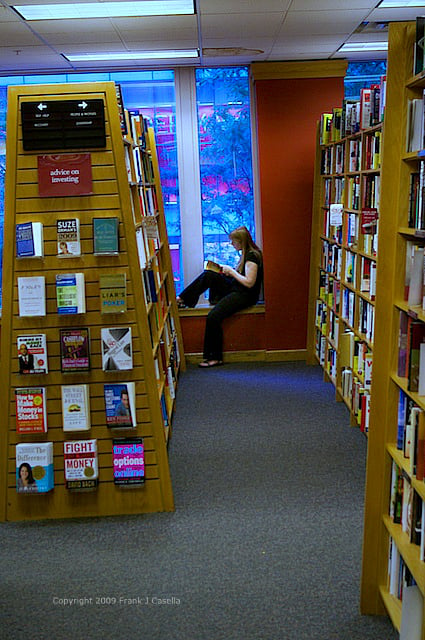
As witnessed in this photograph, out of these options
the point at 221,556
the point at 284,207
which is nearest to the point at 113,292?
the point at 221,556

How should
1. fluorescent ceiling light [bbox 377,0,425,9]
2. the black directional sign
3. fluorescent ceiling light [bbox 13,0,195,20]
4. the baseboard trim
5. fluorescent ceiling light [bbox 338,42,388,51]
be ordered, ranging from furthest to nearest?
the baseboard trim < fluorescent ceiling light [bbox 338,42,388,51] < fluorescent ceiling light [bbox 377,0,425,9] < fluorescent ceiling light [bbox 13,0,195,20] < the black directional sign

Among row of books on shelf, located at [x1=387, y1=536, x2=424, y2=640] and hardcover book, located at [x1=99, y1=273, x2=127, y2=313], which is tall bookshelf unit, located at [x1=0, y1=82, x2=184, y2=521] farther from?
row of books on shelf, located at [x1=387, y1=536, x2=424, y2=640]

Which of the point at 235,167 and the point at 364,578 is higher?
the point at 235,167

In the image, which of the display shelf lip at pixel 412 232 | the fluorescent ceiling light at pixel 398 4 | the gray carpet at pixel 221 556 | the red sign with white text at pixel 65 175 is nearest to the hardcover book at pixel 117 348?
the red sign with white text at pixel 65 175

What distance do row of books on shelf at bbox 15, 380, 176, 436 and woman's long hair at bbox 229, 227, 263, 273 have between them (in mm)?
3485

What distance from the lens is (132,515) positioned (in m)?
4.03

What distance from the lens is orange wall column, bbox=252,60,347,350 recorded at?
688 cm

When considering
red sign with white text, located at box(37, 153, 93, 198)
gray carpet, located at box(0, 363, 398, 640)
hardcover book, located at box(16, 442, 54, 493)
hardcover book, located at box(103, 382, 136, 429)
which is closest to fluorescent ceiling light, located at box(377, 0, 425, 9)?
red sign with white text, located at box(37, 153, 93, 198)

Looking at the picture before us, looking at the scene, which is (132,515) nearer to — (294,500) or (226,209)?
(294,500)

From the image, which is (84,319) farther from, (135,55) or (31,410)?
(135,55)

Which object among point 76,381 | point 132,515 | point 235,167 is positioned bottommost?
point 132,515

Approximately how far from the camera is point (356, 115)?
5.13 metres

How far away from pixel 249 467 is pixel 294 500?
58cm

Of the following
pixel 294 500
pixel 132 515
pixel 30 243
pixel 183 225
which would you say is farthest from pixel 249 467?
pixel 183 225
